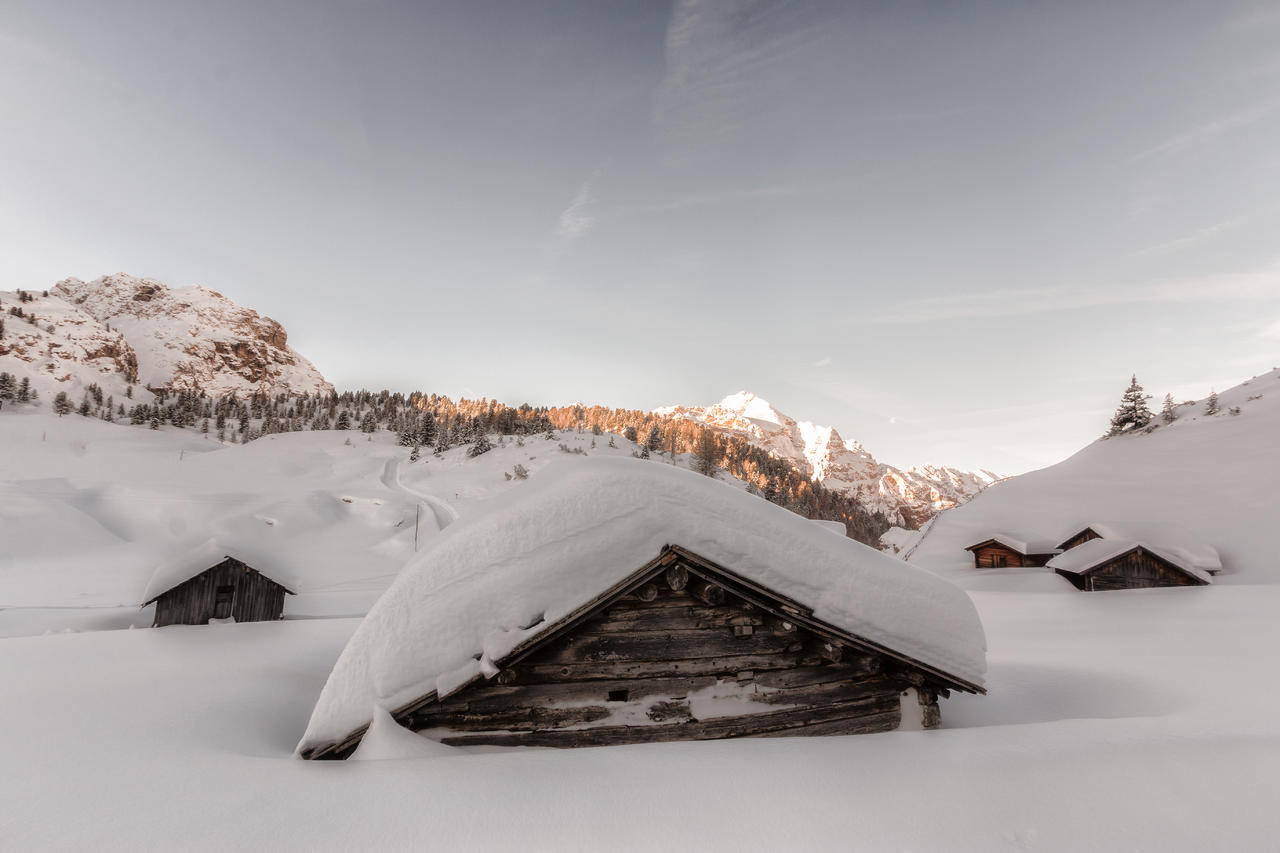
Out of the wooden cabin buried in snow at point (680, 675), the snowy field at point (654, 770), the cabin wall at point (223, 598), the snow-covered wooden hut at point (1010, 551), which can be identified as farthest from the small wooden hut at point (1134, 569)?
the cabin wall at point (223, 598)

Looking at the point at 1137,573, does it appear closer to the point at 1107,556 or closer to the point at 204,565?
the point at 1107,556

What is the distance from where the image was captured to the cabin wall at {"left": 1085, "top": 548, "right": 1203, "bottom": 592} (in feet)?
75.2

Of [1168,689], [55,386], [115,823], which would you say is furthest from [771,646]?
[55,386]

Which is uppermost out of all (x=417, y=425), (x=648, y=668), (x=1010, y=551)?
(x=417, y=425)

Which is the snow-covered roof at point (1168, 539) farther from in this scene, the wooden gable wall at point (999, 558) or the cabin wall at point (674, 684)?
the cabin wall at point (674, 684)

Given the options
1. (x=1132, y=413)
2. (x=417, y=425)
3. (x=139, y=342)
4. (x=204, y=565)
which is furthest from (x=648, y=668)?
(x=139, y=342)

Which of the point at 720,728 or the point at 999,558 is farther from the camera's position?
the point at 999,558

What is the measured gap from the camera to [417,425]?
298 ft

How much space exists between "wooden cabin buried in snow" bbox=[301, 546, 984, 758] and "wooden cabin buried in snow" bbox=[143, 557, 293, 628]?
1572 centimetres

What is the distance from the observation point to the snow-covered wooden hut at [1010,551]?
30.4m

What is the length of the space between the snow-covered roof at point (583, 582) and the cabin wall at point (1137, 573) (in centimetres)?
2510

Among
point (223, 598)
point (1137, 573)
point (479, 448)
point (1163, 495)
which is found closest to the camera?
point (223, 598)

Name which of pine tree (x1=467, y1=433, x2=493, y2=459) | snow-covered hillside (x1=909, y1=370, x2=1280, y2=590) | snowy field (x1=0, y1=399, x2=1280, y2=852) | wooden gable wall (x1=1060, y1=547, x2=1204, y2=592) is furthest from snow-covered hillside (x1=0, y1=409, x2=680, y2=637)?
snow-covered hillside (x1=909, y1=370, x2=1280, y2=590)

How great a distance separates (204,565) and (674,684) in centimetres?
1766
